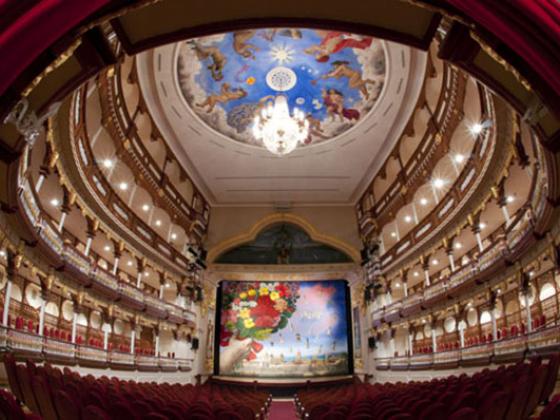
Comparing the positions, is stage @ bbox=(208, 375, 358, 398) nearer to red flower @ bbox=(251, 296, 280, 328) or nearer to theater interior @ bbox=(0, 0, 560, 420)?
theater interior @ bbox=(0, 0, 560, 420)

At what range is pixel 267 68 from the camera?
51.6 feet

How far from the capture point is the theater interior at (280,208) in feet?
14.5

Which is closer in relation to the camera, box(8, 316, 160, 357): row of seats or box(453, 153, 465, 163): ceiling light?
box(8, 316, 160, 357): row of seats

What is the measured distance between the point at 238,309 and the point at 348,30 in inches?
701

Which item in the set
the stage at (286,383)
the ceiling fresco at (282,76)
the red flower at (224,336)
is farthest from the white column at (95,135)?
the stage at (286,383)

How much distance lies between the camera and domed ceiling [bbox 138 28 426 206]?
14.3 m

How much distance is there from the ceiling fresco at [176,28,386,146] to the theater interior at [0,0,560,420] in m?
0.09

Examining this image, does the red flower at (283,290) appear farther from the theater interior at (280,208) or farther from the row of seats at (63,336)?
the row of seats at (63,336)

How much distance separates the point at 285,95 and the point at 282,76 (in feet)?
3.28

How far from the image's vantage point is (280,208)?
2328 centimetres

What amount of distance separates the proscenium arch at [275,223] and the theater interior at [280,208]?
0.16 m

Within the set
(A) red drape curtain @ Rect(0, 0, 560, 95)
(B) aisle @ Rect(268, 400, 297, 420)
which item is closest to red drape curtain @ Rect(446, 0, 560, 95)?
(A) red drape curtain @ Rect(0, 0, 560, 95)

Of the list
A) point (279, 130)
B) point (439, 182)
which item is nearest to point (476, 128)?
point (439, 182)

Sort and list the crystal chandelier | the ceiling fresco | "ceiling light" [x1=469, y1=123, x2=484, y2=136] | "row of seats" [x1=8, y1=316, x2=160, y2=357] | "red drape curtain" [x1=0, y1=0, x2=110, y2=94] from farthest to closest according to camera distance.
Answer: the crystal chandelier, the ceiling fresco, "row of seats" [x1=8, y1=316, x2=160, y2=357], "ceiling light" [x1=469, y1=123, x2=484, y2=136], "red drape curtain" [x1=0, y1=0, x2=110, y2=94]
